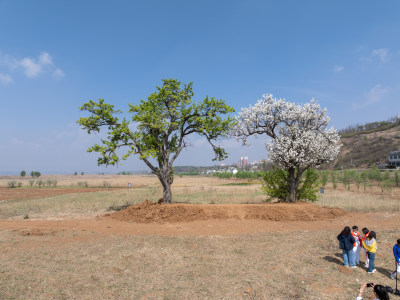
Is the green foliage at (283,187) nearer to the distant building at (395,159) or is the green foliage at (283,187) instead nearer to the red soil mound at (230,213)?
the red soil mound at (230,213)

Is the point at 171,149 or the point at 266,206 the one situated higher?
the point at 171,149

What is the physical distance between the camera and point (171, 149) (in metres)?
20.1

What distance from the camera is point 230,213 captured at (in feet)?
54.2

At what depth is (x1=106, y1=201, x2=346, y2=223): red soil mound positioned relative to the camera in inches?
633

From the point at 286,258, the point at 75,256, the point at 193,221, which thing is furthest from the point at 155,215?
the point at 286,258

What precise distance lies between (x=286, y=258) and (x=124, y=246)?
671 cm

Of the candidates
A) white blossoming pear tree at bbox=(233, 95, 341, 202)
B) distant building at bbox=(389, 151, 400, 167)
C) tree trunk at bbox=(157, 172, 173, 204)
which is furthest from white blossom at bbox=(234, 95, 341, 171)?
distant building at bbox=(389, 151, 400, 167)

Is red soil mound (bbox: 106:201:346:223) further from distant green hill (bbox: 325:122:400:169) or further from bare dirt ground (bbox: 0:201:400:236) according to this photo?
distant green hill (bbox: 325:122:400:169)

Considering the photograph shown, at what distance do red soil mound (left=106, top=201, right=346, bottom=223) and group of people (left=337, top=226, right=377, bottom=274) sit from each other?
22.1 ft

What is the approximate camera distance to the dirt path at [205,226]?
13.8 meters

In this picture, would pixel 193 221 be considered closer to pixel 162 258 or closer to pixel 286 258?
pixel 162 258

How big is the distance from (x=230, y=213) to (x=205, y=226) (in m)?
2.44

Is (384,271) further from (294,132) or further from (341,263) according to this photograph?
(294,132)

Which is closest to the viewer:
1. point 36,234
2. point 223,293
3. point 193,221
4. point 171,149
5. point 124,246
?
point 223,293
